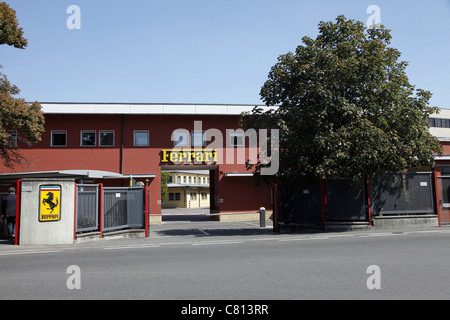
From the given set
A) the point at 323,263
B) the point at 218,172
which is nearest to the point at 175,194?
the point at 218,172

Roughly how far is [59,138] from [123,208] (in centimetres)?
1276

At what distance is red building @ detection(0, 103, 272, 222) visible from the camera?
2442 centimetres

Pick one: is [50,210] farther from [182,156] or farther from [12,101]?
[182,156]

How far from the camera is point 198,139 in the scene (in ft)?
83.6

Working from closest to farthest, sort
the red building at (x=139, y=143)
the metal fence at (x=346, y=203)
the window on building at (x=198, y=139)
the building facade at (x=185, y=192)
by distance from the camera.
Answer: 1. the metal fence at (x=346, y=203)
2. the red building at (x=139, y=143)
3. the window on building at (x=198, y=139)
4. the building facade at (x=185, y=192)

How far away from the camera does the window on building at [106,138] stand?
2498 cm

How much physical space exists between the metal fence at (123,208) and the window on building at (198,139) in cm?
1078

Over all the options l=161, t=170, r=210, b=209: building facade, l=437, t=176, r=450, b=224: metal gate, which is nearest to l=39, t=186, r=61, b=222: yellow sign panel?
l=437, t=176, r=450, b=224: metal gate

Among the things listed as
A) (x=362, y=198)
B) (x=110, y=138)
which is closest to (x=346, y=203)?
(x=362, y=198)

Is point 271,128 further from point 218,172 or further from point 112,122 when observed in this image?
point 112,122

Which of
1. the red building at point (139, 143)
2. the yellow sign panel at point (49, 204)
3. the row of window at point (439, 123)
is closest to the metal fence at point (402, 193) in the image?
the red building at point (139, 143)

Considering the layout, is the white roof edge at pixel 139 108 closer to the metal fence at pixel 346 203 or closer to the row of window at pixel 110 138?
the row of window at pixel 110 138
